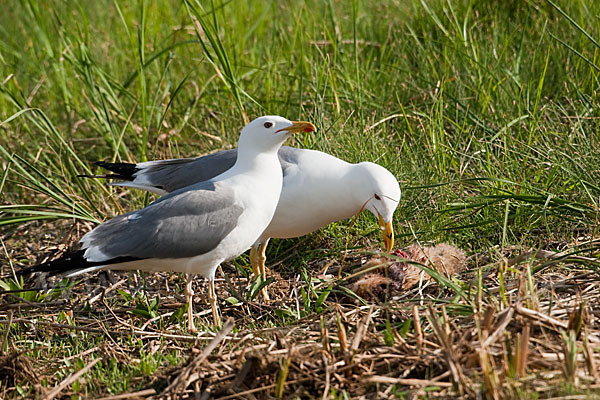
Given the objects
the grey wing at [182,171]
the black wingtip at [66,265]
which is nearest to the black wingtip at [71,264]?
the black wingtip at [66,265]

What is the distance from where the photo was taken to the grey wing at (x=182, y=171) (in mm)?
4535

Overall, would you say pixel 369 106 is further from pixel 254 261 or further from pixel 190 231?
pixel 190 231

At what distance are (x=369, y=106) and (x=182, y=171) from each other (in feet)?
5.20

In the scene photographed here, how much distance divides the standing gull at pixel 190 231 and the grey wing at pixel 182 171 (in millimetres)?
536

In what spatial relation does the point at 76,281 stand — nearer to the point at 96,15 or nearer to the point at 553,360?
the point at 553,360

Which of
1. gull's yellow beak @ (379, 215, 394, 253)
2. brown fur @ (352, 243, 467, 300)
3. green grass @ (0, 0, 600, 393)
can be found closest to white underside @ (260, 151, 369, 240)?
gull's yellow beak @ (379, 215, 394, 253)

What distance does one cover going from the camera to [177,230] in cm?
383

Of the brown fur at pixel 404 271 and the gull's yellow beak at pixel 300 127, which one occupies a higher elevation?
the gull's yellow beak at pixel 300 127

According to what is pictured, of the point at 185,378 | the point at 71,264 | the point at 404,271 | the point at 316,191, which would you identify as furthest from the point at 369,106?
the point at 185,378

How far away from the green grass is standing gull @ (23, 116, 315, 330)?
0.49 m

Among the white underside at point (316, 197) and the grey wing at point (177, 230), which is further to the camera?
the white underside at point (316, 197)

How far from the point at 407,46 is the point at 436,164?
1.77 m

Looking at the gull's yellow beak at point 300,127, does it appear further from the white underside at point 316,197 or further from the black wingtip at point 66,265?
the black wingtip at point 66,265

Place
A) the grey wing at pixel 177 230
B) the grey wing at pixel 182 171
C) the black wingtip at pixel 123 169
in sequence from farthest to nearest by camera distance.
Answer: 1. the black wingtip at pixel 123 169
2. the grey wing at pixel 182 171
3. the grey wing at pixel 177 230
